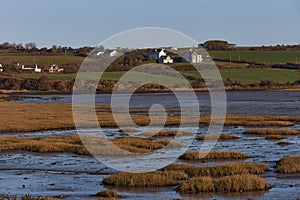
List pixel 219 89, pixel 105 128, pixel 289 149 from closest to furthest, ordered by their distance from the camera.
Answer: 1. pixel 289 149
2. pixel 105 128
3. pixel 219 89

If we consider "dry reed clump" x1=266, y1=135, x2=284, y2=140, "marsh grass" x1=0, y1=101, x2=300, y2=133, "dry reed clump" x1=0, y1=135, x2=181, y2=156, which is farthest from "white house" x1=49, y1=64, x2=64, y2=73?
"dry reed clump" x1=266, y1=135, x2=284, y2=140

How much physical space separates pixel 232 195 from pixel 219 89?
126361mm

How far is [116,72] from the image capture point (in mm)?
164250

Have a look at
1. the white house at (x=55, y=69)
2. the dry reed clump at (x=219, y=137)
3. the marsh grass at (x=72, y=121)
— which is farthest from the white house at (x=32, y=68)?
the dry reed clump at (x=219, y=137)

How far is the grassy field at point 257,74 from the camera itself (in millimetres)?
150500

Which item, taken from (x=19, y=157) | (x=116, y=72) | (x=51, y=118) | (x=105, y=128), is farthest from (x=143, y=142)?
(x=116, y=72)

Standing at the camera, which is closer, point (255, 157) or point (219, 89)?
point (255, 157)

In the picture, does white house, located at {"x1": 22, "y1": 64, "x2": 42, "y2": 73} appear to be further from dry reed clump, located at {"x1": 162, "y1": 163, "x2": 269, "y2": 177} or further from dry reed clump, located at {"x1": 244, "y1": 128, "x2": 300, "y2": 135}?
dry reed clump, located at {"x1": 162, "y1": 163, "x2": 269, "y2": 177}

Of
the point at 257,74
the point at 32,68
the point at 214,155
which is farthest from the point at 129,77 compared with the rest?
the point at 214,155

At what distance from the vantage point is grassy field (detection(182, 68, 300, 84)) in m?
150

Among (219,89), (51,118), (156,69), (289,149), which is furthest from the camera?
(156,69)

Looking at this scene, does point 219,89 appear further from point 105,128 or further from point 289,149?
point 289,149

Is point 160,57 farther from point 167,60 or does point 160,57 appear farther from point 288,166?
point 288,166

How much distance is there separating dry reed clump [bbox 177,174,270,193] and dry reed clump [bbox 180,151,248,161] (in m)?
8.64
